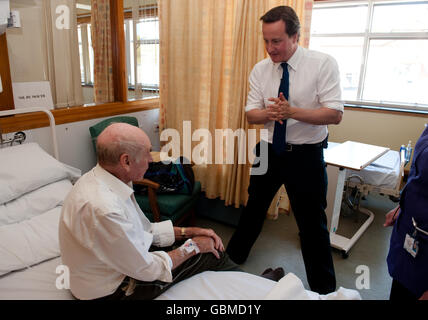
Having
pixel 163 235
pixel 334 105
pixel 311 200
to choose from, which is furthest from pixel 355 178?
pixel 163 235

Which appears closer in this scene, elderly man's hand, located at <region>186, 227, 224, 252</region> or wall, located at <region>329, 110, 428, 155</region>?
elderly man's hand, located at <region>186, 227, 224, 252</region>

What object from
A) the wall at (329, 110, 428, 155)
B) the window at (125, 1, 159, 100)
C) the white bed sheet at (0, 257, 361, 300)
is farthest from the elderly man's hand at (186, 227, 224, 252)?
the wall at (329, 110, 428, 155)

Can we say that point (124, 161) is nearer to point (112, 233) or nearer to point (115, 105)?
point (112, 233)

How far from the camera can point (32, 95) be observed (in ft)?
7.47

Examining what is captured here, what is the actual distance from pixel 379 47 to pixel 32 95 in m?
4.15

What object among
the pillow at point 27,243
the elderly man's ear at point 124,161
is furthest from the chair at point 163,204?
the elderly man's ear at point 124,161

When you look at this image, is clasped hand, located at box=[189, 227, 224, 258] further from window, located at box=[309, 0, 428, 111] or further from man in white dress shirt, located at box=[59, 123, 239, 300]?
window, located at box=[309, 0, 428, 111]

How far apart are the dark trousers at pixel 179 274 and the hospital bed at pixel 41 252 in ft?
0.10

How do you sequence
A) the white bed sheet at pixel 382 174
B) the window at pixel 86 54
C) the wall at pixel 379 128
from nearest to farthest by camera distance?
the white bed sheet at pixel 382 174 < the window at pixel 86 54 < the wall at pixel 379 128

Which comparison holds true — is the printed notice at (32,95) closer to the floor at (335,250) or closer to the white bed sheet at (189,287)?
the white bed sheet at (189,287)

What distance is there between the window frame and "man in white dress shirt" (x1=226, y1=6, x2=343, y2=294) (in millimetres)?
1407

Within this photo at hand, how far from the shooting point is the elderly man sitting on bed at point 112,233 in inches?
41.8

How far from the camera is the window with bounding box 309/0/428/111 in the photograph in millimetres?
4016

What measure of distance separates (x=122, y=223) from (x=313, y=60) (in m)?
1.37
